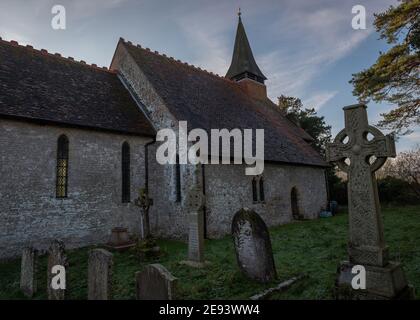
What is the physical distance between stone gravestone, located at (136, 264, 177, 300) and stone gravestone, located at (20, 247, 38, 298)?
3350 millimetres

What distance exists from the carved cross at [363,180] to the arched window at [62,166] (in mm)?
9838

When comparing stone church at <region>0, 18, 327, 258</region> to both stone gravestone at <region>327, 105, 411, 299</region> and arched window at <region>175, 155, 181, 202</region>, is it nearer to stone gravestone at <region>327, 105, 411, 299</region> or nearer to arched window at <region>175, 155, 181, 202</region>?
arched window at <region>175, 155, 181, 202</region>

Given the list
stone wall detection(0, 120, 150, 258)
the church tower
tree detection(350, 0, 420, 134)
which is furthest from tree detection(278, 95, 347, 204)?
stone wall detection(0, 120, 150, 258)

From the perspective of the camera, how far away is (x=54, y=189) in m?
10.6

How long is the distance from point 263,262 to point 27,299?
556 cm

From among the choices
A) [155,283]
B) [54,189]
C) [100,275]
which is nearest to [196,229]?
[100,275]

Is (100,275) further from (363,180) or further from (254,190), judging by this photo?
(254,190)

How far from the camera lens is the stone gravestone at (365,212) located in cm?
439

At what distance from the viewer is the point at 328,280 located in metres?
5.67

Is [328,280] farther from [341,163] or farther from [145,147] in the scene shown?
[145,147]

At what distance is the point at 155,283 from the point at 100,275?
1433mm

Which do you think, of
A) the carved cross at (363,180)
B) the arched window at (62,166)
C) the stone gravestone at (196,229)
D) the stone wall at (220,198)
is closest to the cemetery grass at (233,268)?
the stone gravestone at (196,229)

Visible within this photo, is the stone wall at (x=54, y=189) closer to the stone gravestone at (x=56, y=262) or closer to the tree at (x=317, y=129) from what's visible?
the stone gravestone at (x=56, y=262)
